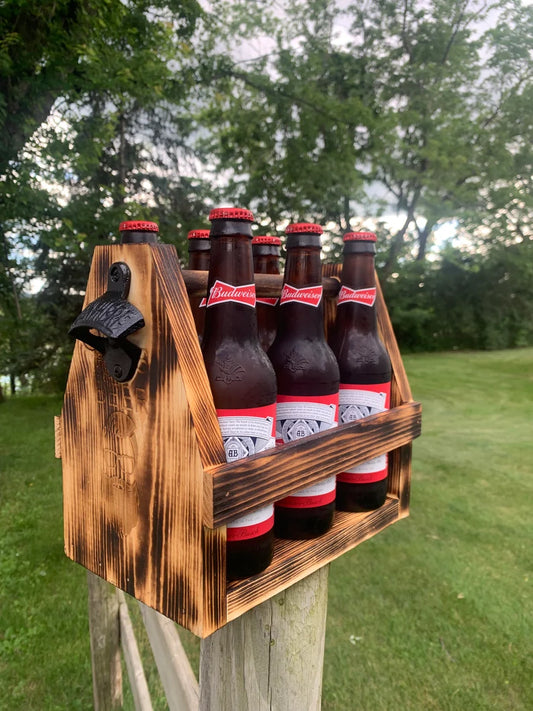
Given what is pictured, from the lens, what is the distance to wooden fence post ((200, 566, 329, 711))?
0.96 metres

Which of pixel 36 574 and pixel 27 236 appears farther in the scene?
pixel 27 236

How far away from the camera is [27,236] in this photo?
16.2ft

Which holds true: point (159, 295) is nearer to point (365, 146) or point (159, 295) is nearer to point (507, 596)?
point (507, 596)

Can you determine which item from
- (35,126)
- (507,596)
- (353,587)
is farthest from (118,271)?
(35,126)

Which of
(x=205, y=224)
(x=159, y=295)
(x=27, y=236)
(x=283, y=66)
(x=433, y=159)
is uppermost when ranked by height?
(x=283, y=66)

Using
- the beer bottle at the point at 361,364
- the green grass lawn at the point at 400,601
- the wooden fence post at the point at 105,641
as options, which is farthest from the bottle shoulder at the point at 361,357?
the green grass lawn at the point at 400,601

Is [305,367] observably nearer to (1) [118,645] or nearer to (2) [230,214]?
(2) [230,214]

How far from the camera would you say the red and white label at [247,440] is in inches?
31.3

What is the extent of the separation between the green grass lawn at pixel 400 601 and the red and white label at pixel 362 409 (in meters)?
1.75

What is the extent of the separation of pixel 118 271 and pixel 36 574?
3019 mm

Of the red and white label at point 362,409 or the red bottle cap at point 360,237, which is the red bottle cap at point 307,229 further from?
the red and white label at point 362,409

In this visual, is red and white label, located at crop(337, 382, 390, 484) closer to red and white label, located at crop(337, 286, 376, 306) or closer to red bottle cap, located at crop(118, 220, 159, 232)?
red and white label, located at crop(337, 286, 376, 306)

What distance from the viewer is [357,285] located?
112 centimetres

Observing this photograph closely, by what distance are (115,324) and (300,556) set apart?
51 cm
